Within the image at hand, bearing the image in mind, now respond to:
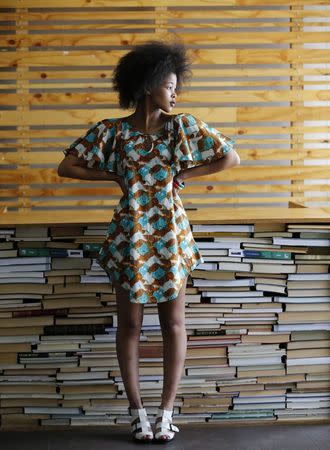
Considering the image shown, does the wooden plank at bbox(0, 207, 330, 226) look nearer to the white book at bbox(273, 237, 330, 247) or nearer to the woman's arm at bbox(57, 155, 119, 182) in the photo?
the white book at bbox(273, 237, 330, 247)

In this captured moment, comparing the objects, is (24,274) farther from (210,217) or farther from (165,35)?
(165,35)

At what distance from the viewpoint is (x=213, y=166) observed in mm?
3217

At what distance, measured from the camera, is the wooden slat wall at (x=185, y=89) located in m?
3.88

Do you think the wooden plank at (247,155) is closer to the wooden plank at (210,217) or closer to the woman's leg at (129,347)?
the wooden plank at (210,217)

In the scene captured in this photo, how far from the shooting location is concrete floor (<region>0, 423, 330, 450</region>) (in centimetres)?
314

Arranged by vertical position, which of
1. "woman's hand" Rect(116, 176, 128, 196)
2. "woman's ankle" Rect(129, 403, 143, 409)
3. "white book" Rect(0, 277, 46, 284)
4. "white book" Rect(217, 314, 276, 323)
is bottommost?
"woman's ankle" Rect(129, 403, 143, 409)

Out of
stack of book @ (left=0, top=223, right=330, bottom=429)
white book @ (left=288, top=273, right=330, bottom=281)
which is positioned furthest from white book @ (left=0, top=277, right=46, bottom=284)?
white book @ (left=288, top=273, right=330, bottom=281)

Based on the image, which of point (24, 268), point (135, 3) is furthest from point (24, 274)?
point (135, 3)

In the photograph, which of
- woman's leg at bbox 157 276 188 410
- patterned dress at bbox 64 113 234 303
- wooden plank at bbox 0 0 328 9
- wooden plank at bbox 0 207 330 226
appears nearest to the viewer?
patterned dress at bbox 64 113 234 303

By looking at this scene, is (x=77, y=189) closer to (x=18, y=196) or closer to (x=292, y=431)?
(x=18, y=196)

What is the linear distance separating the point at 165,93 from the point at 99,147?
36cm

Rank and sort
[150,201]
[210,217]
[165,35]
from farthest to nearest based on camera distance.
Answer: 1. [165,35]
2. [210,217]
3. [150,201]

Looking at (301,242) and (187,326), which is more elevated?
(301,242)

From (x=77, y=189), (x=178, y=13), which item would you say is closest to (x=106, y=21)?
(x=178, y=13)
